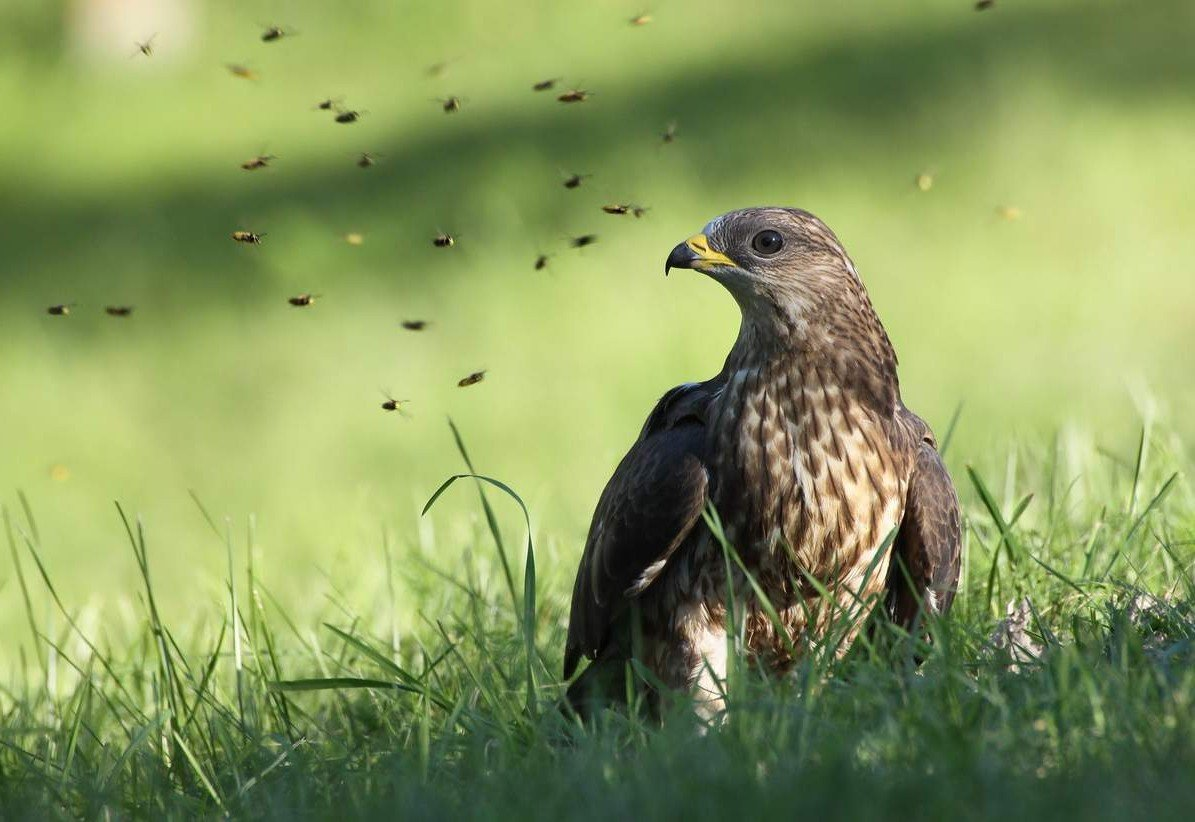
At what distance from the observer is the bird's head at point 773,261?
4.62 meters

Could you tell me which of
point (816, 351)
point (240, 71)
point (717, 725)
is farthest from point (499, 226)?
point (717, 725)

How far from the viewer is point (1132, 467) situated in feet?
18.1

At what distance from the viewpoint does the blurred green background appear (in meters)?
8.30

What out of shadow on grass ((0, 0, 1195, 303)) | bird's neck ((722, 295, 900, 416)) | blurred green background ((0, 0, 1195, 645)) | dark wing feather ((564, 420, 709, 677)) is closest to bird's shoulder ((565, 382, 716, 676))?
dark wing feather ((564, 420, 709, 677))

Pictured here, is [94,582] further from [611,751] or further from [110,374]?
[611,751]

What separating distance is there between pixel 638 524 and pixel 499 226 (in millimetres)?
5097

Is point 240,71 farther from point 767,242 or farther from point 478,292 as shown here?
point 478,292

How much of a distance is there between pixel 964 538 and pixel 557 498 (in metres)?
2.55

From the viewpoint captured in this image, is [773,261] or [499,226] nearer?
[773,261]

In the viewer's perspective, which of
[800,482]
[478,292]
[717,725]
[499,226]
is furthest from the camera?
[499,226]

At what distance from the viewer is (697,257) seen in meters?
4.63

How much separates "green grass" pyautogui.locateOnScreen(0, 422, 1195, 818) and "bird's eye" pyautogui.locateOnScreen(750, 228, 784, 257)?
35.2 inches

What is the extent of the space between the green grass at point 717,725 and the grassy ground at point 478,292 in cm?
4

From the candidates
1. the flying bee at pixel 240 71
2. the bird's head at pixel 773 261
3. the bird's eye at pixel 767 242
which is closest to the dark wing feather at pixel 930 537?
the bird's head at pixel 773 261
